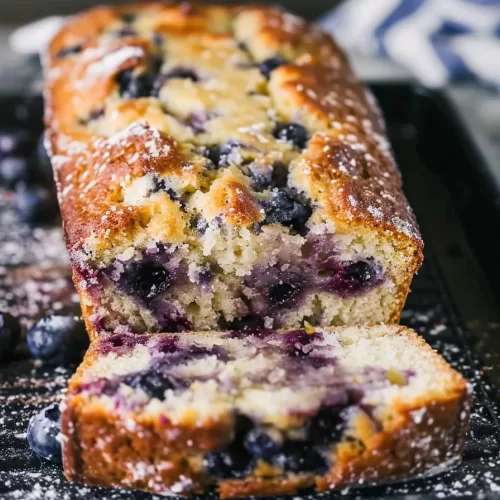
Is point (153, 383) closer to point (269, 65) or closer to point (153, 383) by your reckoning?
Result: point (153, 383)

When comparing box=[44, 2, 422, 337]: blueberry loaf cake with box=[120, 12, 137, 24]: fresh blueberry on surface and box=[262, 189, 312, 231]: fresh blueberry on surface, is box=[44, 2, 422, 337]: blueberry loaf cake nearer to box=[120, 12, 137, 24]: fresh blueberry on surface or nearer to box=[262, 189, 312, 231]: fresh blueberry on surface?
box=[262, 189, 312, 231]: fresh blueberry on surface

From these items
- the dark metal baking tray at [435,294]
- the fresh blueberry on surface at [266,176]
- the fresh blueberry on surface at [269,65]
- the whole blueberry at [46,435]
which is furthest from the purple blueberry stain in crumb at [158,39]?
the whole blueberry at [46,435]

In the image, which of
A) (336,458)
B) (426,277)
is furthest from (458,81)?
(336,458)

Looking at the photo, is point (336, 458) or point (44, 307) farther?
point (44, 307)

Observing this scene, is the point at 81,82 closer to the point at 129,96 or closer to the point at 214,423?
the point at 129,96

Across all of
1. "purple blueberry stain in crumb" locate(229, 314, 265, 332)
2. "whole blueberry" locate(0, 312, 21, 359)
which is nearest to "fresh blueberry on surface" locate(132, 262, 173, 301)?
"purple blueberry stain in crumb" locate(229, 314, 265, 332)

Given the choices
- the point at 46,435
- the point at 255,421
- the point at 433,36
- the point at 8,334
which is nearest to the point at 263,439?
the point at 255,421
